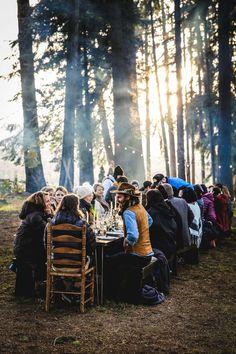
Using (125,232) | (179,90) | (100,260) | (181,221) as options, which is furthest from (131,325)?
(179,90)

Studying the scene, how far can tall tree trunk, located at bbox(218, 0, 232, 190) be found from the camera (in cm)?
1861

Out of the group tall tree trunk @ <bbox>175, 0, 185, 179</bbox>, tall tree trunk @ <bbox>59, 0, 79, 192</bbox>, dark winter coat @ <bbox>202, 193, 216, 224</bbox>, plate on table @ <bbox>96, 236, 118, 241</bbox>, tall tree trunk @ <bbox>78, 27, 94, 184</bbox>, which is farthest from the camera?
tall tree trunk @ <bbox>78, 27, 94, 184</bbox>

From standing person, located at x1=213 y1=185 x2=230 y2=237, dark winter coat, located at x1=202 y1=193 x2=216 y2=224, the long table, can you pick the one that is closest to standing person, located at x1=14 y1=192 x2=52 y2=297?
the long table

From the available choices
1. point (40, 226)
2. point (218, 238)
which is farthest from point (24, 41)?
point (40, 226)

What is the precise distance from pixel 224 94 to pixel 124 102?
464 centimetres

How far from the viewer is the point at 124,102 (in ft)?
60.4

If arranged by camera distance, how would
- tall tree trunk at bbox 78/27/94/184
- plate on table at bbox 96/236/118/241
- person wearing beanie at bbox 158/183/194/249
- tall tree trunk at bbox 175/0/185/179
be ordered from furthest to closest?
tall tree trunk at bbox 78/27/94/184 < tall tree trunk at bbox 175/0/185/179 < person wearing beanie at bbox 158/183/194/249 < plate on table at bbox 96/236/118/241

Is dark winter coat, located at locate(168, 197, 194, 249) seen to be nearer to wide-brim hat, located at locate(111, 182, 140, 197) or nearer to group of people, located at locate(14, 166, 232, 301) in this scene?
group of people, located at locate(14, 166, 232, 301)

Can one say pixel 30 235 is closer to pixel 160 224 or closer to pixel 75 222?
pixel 75 222

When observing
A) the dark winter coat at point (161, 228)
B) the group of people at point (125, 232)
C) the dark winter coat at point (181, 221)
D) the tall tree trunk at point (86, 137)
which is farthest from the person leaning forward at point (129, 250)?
the tall tree trunk at point (86, 137)

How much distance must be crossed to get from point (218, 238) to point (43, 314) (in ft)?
22.7

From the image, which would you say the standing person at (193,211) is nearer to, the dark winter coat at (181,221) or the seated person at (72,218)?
the dark winter coat at (181,221)

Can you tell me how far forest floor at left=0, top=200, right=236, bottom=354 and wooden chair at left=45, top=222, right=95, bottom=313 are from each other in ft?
1.17

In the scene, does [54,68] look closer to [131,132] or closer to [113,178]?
[131,132]
